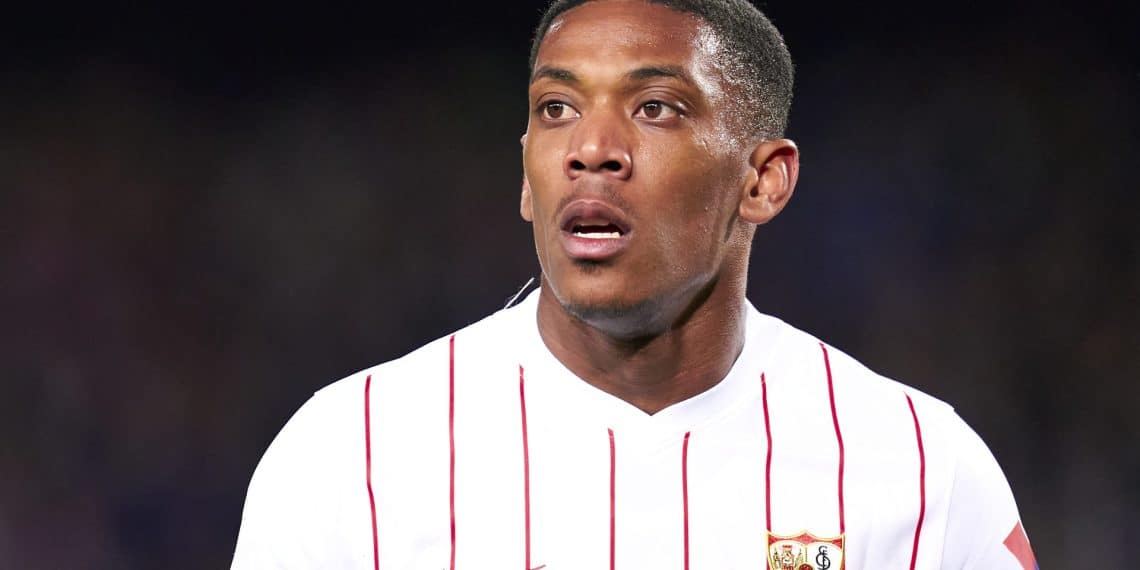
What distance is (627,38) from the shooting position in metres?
2.27

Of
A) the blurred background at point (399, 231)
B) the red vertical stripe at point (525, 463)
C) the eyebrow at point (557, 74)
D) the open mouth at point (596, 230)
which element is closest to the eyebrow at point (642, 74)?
the eyebrow at point (557, 74)

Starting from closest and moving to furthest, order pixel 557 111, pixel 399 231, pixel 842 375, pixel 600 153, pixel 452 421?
1. pixel 600 153
2. pixel 557 111
3. pixel 452 421
4. pixel 842 375
5. pixel 399 231

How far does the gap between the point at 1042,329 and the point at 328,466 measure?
3.03m

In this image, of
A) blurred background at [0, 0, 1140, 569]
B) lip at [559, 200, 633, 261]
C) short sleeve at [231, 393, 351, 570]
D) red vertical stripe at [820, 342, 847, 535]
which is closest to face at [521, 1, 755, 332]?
lip at [559, 200, 633, 261]

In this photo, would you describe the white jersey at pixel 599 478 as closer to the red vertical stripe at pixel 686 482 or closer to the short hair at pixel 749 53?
the red vertical stripe at pixel 686 482

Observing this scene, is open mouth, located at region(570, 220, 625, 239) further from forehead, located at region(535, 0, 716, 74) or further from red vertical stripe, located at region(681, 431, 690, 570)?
red vertical stripe, located at region(681, 431, 690, 570)

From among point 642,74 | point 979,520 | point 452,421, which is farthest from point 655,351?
point 979,520

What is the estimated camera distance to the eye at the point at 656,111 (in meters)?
2.27

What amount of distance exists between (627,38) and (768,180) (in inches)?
14.9

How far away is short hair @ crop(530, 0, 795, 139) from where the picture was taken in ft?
7.80

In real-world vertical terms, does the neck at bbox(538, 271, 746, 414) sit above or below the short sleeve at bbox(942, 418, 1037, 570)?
above

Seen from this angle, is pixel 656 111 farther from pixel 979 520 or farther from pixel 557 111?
pixel 979 520

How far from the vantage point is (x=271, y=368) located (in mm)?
4441

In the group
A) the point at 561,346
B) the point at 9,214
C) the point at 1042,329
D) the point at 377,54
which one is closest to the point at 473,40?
the point at 377,54
